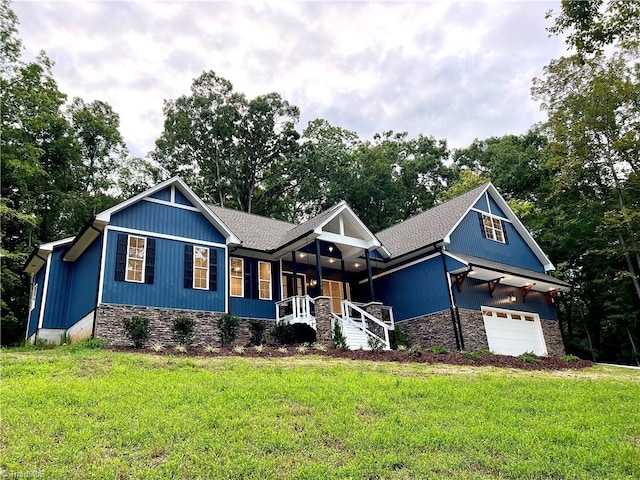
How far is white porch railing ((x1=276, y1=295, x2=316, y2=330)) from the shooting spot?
15547 mm

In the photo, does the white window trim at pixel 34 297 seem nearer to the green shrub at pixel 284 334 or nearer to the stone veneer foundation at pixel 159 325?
the stone veneer foundation at pixel 159 325

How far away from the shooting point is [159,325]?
13.5 m

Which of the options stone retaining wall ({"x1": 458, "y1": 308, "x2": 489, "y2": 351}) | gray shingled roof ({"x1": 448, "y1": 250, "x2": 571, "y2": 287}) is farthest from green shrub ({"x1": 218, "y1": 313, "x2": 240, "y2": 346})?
gray shingled roof ({"x1": 448, "y1": 250, "x2": 571, "y2": 287})

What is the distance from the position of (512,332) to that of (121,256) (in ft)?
49.8

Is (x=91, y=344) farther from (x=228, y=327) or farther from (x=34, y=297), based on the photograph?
(x=34, y=297)

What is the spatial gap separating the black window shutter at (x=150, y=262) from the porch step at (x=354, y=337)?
6385 mm

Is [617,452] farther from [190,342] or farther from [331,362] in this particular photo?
[190,342]

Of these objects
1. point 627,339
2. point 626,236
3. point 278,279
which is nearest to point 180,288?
point 278,279

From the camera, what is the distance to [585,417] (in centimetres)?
662

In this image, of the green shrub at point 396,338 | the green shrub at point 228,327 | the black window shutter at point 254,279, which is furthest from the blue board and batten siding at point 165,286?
the green shrub at point 396,338

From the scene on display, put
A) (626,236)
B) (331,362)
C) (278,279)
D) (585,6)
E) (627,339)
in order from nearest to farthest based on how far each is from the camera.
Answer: (585,6)
(331,362)
(278,279)
(626,236)
(627,339)

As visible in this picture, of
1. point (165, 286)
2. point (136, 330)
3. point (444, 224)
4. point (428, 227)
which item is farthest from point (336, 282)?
point (136, 330)

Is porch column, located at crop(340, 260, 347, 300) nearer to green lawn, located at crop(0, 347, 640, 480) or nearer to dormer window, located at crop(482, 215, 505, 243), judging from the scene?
dormer window, located at crop(482, 215, 505, 243)

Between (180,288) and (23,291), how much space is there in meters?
11.8
